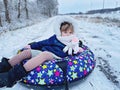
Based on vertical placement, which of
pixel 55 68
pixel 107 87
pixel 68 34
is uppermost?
pixel 68 34

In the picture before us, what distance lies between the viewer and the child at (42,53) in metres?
3.55

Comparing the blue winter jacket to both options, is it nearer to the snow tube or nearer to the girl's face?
the girl's face

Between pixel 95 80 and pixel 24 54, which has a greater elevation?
pixel 24 54

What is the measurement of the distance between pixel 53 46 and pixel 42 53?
0.71 m

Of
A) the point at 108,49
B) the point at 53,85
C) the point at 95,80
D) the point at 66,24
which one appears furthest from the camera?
the point at 108,49

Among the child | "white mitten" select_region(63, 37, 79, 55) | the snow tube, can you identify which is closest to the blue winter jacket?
the child

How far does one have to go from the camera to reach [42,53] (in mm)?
4035

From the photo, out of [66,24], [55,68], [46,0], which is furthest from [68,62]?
[46,0]

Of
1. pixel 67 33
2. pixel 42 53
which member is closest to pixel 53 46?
pixel 67 33

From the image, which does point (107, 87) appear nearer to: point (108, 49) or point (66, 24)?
point (66, 24)

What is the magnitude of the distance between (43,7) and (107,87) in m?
53.1

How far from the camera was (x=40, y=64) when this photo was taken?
4.00 meters

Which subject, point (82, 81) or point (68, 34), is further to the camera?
point (68, 34)

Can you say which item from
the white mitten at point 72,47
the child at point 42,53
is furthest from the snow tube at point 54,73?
the white mitten at point 72,47
